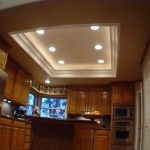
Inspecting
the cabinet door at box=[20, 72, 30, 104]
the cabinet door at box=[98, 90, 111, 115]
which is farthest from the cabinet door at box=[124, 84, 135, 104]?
the cabinet door at box=[20, 72, 30, 104]

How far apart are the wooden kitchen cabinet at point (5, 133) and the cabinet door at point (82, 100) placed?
298cm

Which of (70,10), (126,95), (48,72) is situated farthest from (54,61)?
(70,10)

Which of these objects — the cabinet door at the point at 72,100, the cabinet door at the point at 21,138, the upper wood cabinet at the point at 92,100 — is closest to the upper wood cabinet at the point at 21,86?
the cabinet door at the point at 21,138

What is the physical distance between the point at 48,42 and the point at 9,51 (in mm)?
856

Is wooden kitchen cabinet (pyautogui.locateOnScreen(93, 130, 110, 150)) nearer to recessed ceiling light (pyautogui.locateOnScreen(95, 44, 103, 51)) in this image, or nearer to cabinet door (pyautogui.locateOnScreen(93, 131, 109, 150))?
cabinet door (pyautogui.locateOnScreen(93, 131, 109, 150))

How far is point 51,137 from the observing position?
13.7 ft

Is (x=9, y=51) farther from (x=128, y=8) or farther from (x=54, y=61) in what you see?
(x=128, y=8)

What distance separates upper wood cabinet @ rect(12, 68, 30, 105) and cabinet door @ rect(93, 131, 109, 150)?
224 centimetres

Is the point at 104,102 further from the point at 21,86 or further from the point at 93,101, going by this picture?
the point at 21,86

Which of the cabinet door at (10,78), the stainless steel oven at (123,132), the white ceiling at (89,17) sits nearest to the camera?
the white ceiling at (89,17)

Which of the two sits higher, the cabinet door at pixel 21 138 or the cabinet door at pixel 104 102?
the cabinet door at pixel 104 102

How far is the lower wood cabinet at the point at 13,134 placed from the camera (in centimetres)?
491

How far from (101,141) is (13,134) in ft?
9.12

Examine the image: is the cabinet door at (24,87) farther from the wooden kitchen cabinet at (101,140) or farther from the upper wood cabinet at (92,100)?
the wooden kitchen cabinet at (101,140)
